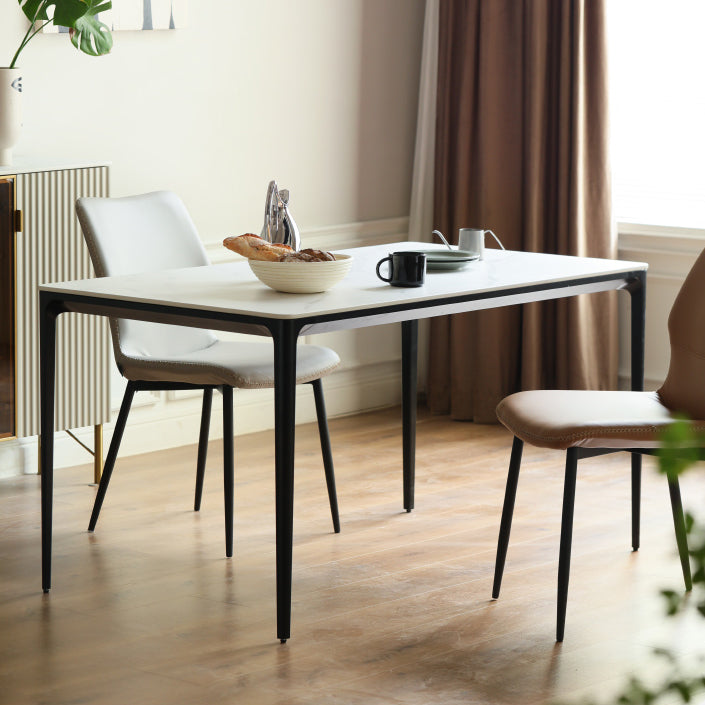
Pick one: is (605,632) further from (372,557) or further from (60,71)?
(60,71)

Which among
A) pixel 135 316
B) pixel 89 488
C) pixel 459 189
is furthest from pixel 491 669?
pixel 459 189

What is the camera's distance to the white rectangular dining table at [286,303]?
2438 mm

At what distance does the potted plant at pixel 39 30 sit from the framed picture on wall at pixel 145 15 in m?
0.19

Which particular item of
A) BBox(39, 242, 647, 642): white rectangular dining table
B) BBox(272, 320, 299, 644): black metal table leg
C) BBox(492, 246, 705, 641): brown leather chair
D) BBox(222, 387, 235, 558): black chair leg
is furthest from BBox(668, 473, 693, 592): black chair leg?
BBox(222, 387, 235, 558): black chair leg

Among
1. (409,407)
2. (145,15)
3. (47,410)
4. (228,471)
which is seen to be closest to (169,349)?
(228,471)

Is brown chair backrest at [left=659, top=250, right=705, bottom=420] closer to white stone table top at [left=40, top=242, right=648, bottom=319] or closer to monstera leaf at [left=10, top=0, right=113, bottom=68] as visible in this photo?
white stone table top at [left=40, top=242, right=648, bottom=319]

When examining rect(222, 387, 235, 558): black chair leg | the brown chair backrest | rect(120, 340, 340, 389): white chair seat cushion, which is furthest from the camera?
rect(222, 387, 235, 558): black chair leg

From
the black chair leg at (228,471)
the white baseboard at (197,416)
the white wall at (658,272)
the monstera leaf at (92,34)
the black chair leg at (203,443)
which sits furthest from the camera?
the white wall at (658,272)

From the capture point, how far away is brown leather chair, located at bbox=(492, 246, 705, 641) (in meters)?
2.45

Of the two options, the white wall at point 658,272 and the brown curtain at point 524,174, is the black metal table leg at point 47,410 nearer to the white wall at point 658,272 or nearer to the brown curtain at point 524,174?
the brown curtain at point 524,174

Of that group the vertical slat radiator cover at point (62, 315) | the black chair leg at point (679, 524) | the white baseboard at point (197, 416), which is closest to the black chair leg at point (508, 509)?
the black chair leg at point (679, 524)

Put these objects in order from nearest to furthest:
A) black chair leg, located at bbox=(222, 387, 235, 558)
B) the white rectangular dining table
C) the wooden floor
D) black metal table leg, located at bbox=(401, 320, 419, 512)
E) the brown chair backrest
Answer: the wooden floor → the white rectangular dining table → the brown chair backrest → black chair leg, located at bbox=(222, 387, 235, 558) → black metal table leg, located at bbox=(401, 320, 419, 512)

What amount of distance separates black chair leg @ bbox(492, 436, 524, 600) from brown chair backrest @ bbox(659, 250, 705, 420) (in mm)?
347

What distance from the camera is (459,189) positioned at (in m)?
4.72
